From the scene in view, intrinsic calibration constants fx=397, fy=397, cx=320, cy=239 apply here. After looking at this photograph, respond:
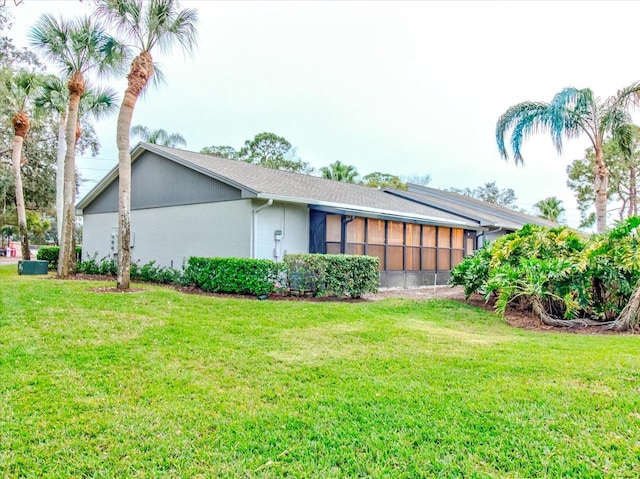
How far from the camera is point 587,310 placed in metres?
8.15

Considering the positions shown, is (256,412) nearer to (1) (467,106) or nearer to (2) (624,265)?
(2) (624,265)

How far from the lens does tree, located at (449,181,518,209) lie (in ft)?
189

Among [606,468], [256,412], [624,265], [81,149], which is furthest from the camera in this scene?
[81,149]

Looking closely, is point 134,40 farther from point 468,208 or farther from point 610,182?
point 610,182

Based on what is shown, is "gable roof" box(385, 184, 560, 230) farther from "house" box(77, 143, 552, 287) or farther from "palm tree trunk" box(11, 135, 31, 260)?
"palm tree trunk" box(11, 135, 31, 260)

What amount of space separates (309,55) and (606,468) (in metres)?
17.7

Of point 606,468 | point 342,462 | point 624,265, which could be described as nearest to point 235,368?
point 342,462

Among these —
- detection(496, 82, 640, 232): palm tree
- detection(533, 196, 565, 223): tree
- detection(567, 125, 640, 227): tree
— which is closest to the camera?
detection(496, 82, 640, 232): palm tree

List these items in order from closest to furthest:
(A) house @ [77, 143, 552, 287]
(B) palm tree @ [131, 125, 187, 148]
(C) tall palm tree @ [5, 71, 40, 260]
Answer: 1. (A) house @ [77, 143, 552, 287]
2. (C) tall palm tree @ [5, 71, 40, 260]
3. (B) palm tree @ [131, 125, 187, 148]

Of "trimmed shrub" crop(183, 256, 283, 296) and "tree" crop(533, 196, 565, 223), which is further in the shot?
"tree" crop(533, 196, 565, 223)

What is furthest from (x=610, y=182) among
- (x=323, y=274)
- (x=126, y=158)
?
(x=126, y=158)

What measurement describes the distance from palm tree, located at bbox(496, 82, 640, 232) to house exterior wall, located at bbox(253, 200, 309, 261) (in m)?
7.74

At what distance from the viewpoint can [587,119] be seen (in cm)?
1231

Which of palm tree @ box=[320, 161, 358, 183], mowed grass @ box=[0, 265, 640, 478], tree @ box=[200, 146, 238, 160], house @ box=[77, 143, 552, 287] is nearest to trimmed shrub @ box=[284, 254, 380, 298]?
house @ box=[77, 143, 552, 287]
